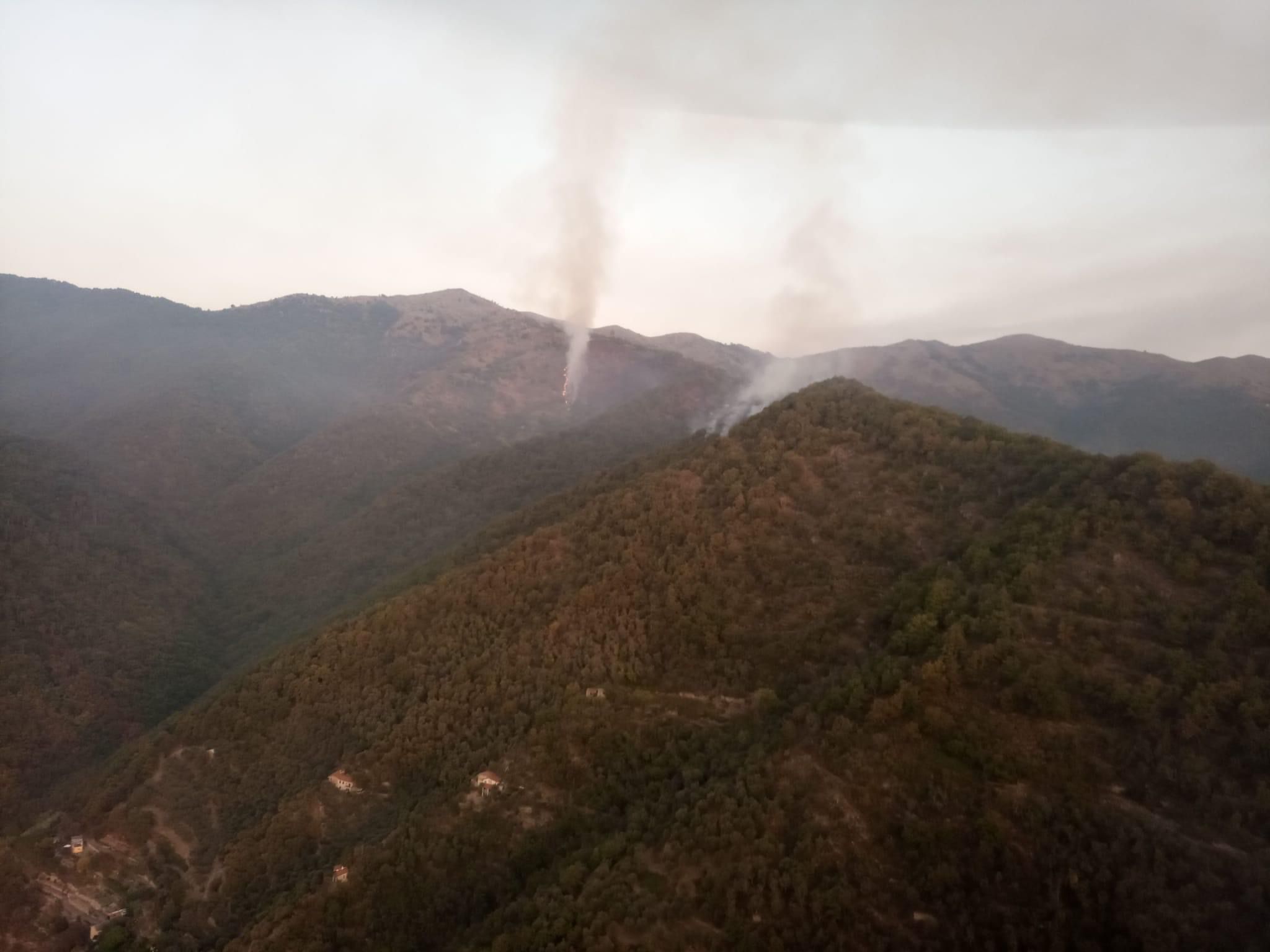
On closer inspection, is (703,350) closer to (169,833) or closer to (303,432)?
(303,432)

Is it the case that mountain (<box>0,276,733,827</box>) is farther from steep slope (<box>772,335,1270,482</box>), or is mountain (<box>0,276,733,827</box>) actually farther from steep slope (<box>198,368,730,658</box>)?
steep slope (<box>772,335,1270,482</box>)

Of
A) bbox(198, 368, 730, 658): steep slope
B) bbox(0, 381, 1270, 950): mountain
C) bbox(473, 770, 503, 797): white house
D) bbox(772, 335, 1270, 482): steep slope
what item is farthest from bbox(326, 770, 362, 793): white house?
bbox(772, 335, 1270, 482): steep slope

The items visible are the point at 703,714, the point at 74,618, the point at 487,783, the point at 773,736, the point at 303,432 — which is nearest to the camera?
the point at 773,736

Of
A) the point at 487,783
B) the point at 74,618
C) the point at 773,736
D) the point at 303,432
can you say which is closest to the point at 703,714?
the point at 773,736

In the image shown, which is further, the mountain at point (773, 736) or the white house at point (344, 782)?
the white house at point (344, 782)

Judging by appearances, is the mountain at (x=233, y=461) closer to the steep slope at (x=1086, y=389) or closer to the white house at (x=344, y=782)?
the white house at (x=344, y=782)

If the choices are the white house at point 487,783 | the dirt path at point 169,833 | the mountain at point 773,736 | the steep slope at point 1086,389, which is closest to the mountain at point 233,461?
the dirt path at point 169,833

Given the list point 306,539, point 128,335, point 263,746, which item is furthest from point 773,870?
point 128,335
